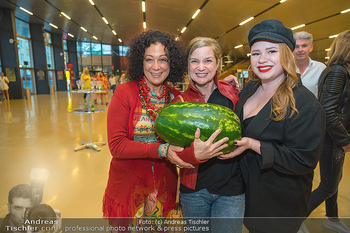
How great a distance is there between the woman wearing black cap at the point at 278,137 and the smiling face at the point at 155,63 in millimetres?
618

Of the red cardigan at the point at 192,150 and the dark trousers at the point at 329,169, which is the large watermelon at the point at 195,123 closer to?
the red cardigan at the point at 192,150

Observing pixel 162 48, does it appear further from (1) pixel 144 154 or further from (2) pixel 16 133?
(2) pixel 16 133

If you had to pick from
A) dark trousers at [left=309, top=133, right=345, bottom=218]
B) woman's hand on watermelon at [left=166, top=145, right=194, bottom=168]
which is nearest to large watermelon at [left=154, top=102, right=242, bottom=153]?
woman's hand on watermelon at [left=166, top=145, right=194, bottom=168]

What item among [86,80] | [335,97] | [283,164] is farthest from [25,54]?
[283,164]

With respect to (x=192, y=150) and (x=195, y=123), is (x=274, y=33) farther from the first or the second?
(x=192, y=150)

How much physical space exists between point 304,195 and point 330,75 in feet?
4.29

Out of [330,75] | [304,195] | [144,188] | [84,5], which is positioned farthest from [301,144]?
[84,5]

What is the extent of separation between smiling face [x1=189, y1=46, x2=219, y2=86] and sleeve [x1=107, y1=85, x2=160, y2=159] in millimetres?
A: 470

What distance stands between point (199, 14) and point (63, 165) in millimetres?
11830

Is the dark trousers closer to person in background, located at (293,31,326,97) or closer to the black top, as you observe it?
person in background, located at (293,31,326,97)

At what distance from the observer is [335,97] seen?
6.35 ft

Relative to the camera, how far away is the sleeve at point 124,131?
54.9 inches

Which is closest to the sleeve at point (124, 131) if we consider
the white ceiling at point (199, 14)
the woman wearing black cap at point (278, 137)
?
the woman wearing black cap at point (278, 137)

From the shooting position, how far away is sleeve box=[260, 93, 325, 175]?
109 centimetres
